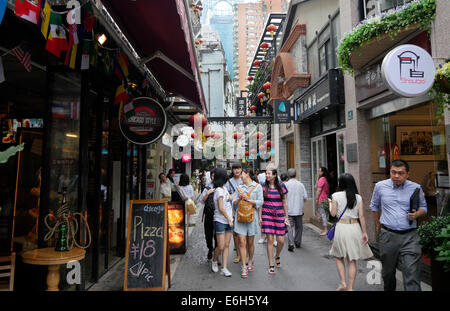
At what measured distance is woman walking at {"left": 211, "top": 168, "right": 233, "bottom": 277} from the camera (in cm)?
523

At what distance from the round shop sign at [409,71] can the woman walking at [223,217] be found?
312cm

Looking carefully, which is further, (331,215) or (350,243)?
(331,215)

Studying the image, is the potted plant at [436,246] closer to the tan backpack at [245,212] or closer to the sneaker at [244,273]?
the tan backpack at [245,212]

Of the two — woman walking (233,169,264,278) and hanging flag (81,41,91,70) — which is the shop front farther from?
hanging flag (81,41,91,70)

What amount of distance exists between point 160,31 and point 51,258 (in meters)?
3.62

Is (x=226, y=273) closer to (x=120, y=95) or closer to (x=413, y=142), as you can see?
(x=120, y=95)

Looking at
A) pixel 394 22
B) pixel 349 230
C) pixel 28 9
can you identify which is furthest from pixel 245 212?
pixel 394 22

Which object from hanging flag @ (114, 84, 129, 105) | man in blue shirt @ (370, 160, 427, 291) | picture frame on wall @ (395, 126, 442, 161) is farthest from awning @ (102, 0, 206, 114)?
picture frame on wall @ (395, 126, 442, 161)

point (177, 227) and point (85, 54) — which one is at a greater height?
point (85, 54)

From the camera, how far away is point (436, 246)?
395 cm

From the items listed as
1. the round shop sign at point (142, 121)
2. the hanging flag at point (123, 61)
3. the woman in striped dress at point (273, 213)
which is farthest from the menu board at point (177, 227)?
the hanging flag at point (123, 61)
